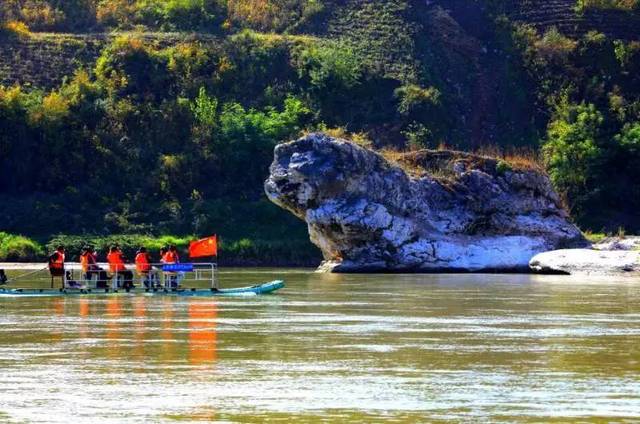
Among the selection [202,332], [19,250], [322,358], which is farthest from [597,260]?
[322,358]

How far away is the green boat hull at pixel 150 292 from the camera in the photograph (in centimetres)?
4994

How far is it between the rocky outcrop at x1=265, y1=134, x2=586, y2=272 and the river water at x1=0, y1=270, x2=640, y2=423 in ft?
56.7

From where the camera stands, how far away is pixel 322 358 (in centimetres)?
3042

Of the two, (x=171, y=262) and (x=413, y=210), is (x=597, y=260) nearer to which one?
(x=413, y=210)

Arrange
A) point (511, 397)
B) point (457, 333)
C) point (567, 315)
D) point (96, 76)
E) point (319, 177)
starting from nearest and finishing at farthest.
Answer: point (511, 397) < point (457, 333) < point (567, 315) < point (319, 177) < point (96, 76)

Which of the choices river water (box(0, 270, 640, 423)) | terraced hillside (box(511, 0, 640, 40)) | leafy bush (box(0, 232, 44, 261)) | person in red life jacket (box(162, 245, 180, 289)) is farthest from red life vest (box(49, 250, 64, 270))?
terraced hillside (box(511, 0, 640, 40))

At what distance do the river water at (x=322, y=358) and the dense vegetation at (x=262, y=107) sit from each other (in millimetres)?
35262

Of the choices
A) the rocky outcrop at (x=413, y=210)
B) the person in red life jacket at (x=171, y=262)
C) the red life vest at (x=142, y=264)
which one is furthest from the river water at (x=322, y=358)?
the rocky outcrop at (x=413, y=210)

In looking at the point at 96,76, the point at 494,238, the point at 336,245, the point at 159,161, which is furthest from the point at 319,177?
the point at 96,76

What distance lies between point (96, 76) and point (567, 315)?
61789mm

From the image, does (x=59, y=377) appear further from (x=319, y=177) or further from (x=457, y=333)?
(x=319, y=177)

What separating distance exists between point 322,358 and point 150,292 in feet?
72.2

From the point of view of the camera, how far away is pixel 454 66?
106 m

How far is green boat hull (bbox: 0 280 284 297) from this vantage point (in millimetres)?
49938
